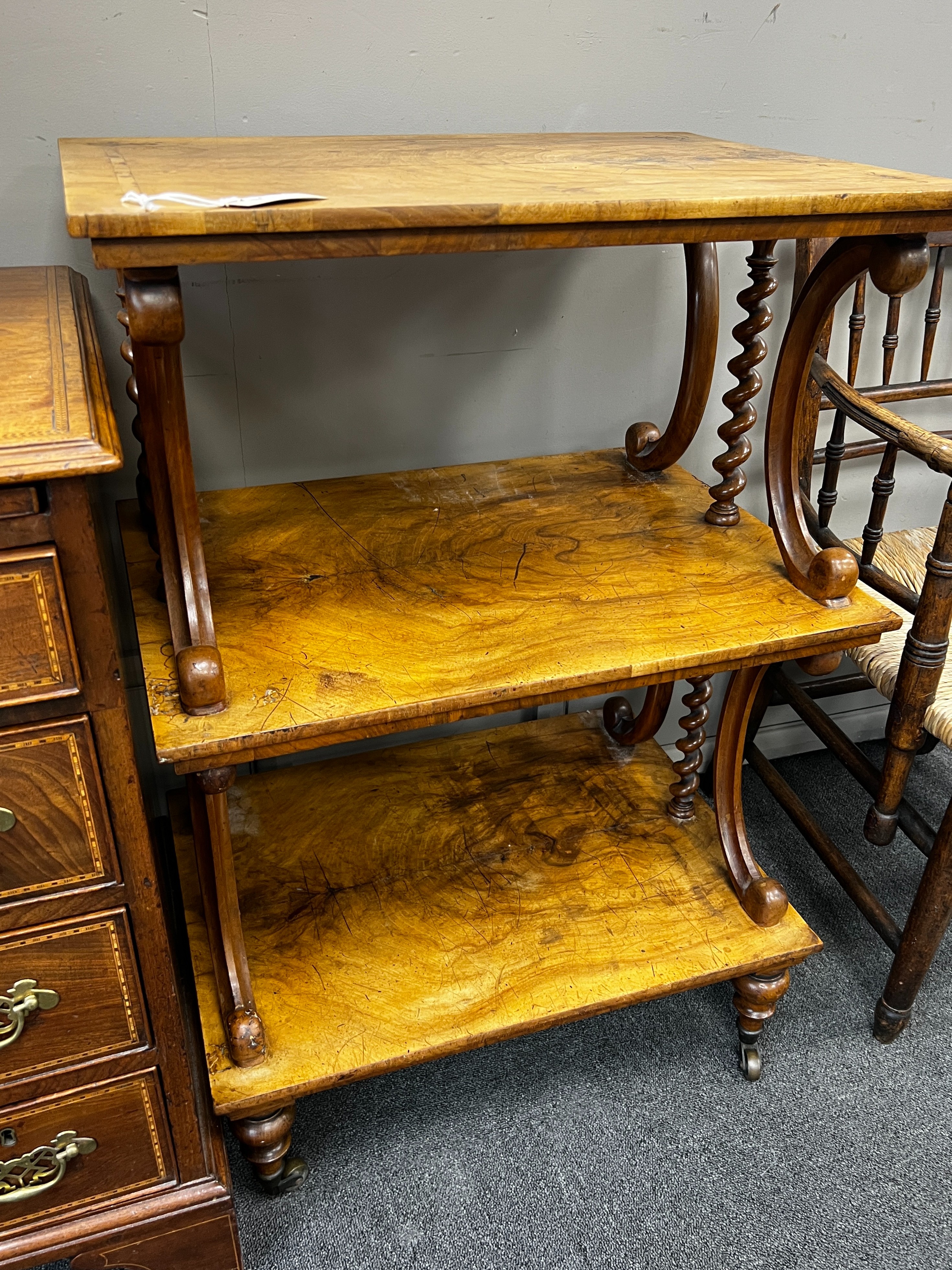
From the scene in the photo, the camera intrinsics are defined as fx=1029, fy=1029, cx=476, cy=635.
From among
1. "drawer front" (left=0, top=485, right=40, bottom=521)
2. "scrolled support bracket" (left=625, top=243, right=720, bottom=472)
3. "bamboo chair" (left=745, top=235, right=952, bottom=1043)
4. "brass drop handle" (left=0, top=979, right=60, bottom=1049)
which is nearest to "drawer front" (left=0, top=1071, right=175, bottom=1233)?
"brass drop handle" (left=0, top=979, right=60, bottom=1049)

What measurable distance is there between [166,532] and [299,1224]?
0.88m

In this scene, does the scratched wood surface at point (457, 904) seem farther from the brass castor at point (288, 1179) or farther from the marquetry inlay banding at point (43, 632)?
the marquetry inlay banding at point (43, 632)

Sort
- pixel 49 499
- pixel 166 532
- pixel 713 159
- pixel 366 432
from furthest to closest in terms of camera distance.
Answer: pixel 366 432 → pixel 713 159 → pixel 166 532 → pixel 49 499

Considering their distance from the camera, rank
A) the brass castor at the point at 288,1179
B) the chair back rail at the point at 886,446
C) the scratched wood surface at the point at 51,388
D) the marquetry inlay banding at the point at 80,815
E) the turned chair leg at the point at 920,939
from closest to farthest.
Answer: the scratched wood surface at the point at 51,388, the marquetry inlay banding at the point at 80,815, the chair back rail at the point at 886,446, the brass castor at the point at 288,1179, the turned chair leg at the point at 920,939

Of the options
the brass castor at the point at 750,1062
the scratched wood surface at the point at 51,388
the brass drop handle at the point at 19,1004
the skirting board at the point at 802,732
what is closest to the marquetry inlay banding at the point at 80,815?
the brass drop handle at the point at 19,1004

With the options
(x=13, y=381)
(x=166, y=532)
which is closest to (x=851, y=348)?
(x=166, y=532)

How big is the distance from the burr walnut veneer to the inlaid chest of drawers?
0.08 m

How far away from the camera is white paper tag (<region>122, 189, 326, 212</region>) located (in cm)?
77

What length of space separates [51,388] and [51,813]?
35cm

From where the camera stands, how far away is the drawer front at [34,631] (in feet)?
2.54

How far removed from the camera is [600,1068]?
1.47 m

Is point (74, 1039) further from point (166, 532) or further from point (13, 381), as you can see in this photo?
point (13, 381)

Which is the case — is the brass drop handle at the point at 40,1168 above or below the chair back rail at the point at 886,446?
below

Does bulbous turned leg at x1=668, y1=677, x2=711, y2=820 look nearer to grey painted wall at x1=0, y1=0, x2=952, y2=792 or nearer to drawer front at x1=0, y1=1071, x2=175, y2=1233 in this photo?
grey painted wall at x1=0, y1=0, x2=952, y2=792
